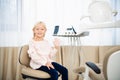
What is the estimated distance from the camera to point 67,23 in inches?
132

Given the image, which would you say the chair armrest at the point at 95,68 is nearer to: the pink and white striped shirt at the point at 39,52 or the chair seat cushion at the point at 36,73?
the chair seat cushion at the point at 36,73

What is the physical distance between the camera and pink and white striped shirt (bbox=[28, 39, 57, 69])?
7.67ft

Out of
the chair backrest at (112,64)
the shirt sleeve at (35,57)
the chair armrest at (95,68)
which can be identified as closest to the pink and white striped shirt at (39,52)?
the shirt sleeve at (35,57)

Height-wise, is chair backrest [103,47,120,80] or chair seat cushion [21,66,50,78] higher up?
chair backrest [103,47,120,80]

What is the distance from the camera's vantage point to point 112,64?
70.5 inches

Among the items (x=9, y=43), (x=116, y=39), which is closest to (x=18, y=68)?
(x=9, y=43)

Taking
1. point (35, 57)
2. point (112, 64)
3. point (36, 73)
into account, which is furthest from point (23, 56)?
point (112, 64)

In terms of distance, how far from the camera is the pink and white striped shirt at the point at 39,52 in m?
2.34

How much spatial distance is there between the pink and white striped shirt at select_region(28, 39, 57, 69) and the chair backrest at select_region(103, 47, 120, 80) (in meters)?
0.80

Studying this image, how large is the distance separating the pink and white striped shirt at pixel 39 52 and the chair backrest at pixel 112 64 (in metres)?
0.80

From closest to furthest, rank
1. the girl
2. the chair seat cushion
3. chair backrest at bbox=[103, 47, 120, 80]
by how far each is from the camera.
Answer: chair backrest at bbox=[103, 47, 120, 80] < the chair seat cushion < the girl

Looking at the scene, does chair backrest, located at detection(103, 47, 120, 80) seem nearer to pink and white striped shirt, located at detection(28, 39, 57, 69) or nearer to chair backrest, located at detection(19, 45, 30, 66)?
pink and white striped shirt, located at detection(28, 39, 57, 69)

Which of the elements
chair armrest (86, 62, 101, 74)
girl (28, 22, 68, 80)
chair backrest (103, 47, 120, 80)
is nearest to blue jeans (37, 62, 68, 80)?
girl (28, 22, 68, 80)

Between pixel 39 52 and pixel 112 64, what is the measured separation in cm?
92
